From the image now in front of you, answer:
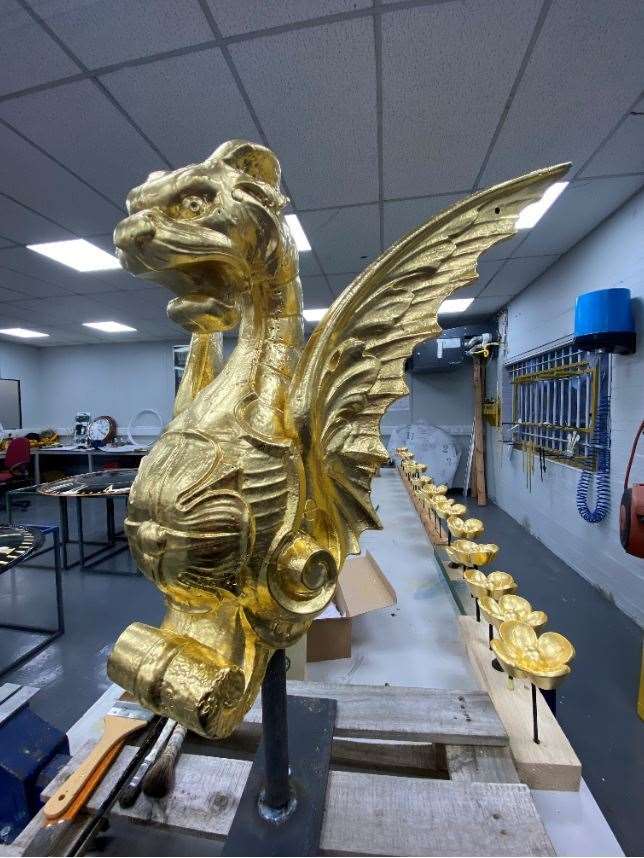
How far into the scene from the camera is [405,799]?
0.56 m

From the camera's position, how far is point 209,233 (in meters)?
0.49

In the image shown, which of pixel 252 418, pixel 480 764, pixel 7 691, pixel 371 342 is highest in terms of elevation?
pixel 371 342

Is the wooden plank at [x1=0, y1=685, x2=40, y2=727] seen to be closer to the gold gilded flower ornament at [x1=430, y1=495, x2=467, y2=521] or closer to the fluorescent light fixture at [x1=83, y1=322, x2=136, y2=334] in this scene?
the gold gilded flower ornament at [x1=430, y1=495, x2=467, y2=521]

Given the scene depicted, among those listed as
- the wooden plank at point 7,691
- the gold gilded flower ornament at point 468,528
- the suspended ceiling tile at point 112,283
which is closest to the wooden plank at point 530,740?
the gold gilded flower ornament at point 468,528

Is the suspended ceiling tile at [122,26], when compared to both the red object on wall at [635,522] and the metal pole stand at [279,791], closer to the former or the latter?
the metal pole stand at [279,791]

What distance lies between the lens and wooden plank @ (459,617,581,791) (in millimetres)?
619

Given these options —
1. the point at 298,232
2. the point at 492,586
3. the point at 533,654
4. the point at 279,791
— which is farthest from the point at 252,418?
the point at 298,232

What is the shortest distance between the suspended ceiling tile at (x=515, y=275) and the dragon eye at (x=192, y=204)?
327 centimetres

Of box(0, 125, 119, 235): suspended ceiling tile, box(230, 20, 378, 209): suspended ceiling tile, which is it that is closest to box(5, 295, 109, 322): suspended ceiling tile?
box(0, 125, 119, 235): suspended ceiling tile

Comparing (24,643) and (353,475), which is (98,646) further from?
(353,475)

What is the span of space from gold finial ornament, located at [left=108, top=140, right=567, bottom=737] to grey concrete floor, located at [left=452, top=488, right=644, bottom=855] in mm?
1396

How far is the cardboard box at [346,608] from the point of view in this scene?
3.46ft

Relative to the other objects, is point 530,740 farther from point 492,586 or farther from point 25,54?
point 25,54

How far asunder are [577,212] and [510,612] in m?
2.53
